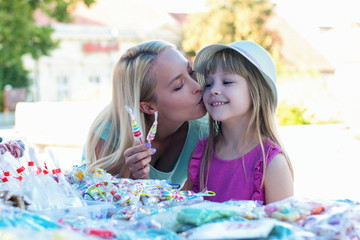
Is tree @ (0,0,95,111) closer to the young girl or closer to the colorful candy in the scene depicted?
the young girl

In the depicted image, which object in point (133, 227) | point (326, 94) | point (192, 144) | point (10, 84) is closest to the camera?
point (133, 227)

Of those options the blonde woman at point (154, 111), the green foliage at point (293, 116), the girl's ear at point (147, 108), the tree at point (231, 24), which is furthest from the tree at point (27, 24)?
the girl's ear at point (147, 108)

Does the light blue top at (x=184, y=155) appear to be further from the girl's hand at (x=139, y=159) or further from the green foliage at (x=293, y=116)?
the green foliage at (x=293, y=116)

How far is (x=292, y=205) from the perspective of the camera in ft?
4.12

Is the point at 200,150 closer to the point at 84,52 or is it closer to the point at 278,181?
the point at 278,181

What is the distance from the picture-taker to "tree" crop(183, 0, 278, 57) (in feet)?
81.1

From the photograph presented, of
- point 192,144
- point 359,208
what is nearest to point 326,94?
point 192,144

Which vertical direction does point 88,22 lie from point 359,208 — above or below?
above

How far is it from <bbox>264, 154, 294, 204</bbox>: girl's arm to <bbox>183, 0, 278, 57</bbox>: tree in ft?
74.0

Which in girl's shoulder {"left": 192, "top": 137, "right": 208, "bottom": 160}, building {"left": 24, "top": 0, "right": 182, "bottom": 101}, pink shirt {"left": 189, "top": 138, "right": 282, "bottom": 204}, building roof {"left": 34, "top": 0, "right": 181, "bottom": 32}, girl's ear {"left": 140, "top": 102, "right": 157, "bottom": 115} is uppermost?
building roof {"left": 34, "top": 0, "right": 181, "bottom": 32}

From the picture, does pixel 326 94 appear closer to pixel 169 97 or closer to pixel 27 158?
pixel 169 97

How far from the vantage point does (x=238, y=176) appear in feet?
7.09

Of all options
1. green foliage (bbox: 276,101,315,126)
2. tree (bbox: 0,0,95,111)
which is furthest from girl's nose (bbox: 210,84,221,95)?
tree (bbox: 0,0,95,111)

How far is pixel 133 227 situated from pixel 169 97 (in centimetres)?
127
